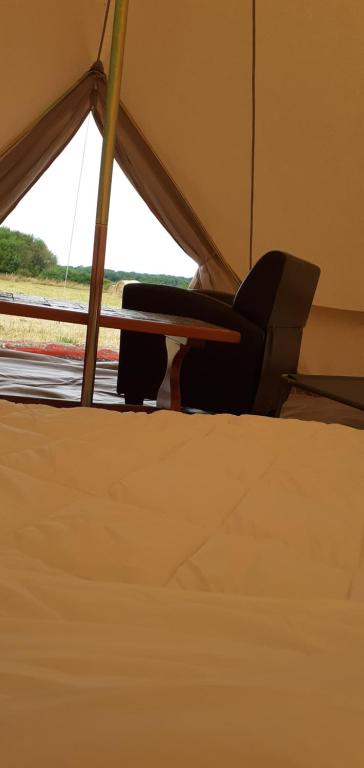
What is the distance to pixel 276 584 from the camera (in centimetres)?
72

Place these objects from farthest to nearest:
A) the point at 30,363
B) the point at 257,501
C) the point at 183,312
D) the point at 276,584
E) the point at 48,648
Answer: the point at 30,363 → the point at 183,312 → the point at 257,501 → the point at 276,584 → the point at 48,648

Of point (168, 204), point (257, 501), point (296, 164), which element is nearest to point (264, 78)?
point (296, 164)

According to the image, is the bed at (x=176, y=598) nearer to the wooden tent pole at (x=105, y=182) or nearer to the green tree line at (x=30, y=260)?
the wooden tent pole at (x=105, y=182)

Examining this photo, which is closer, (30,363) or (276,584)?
(276,584)

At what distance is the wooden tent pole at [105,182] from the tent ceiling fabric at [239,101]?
2.70 meters

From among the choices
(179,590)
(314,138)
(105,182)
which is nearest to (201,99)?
(314,138)

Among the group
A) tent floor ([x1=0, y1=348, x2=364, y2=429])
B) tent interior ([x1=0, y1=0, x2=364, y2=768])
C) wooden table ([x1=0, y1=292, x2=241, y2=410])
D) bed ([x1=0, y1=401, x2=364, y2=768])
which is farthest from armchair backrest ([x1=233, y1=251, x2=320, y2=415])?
bed ([x1=0, y1=401, x2=364, y2=768])

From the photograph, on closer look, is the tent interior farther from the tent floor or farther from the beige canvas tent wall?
the beige canvas tent wall

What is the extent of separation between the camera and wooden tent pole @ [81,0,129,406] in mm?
1618

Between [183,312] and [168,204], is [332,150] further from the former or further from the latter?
[183,312]

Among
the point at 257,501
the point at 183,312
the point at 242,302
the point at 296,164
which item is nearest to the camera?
the point at 257,501

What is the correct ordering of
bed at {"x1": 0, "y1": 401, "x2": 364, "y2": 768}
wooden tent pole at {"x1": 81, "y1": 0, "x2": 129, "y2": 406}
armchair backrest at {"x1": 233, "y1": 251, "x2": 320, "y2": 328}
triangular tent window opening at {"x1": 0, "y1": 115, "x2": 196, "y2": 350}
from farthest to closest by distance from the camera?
triangular tent window opening at {"x1": 0, "y1": 115, "x2": 196, "y2": 350} < armchair backrest at {"x1": 233, "y1": 251, "x2": 320, "y2": 328} < wooden tent pole at {"x1": 81, "y1": 0, "x2": 129, "y2": 406} < bed at {"x1": 0, "y1": 401, "x2": 364, "y2": 768}

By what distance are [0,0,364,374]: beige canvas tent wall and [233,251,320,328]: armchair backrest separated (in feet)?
4.68

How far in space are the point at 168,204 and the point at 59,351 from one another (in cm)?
110
